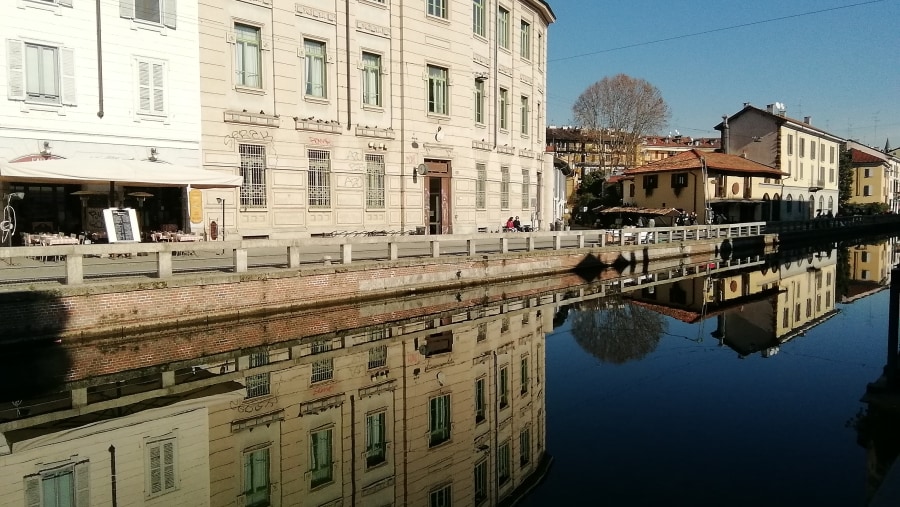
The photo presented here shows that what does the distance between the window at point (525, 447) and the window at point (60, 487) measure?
4778mm

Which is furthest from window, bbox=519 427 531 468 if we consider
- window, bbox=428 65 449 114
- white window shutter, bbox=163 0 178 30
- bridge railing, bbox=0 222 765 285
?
window, bbox=428 65 449 114

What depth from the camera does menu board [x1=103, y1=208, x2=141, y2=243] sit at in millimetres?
16312

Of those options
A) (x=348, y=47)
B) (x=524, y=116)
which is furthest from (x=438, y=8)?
(x=524, y=116)

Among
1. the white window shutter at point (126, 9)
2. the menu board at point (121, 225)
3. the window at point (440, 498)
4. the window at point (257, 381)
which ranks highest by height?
the white window shutter at point (126, 9)

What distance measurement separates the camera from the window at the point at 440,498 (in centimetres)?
655

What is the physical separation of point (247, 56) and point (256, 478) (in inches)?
717

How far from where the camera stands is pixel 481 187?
98.4ft

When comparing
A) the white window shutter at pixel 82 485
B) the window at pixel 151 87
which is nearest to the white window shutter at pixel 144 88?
the window at pixel 151 87

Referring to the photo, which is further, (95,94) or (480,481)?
(95,94)

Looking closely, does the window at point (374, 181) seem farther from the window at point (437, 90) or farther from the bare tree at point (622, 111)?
the bare tree at point (622, 111)

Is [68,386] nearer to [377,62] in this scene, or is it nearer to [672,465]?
[672,465]

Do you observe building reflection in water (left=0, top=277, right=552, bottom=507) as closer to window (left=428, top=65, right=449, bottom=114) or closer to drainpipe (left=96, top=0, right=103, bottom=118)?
drainpipe (left=96, top=0, right=103, bottom=118)

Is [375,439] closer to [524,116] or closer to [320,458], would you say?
[320,458]

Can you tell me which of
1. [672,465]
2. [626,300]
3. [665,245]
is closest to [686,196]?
[665,245]
